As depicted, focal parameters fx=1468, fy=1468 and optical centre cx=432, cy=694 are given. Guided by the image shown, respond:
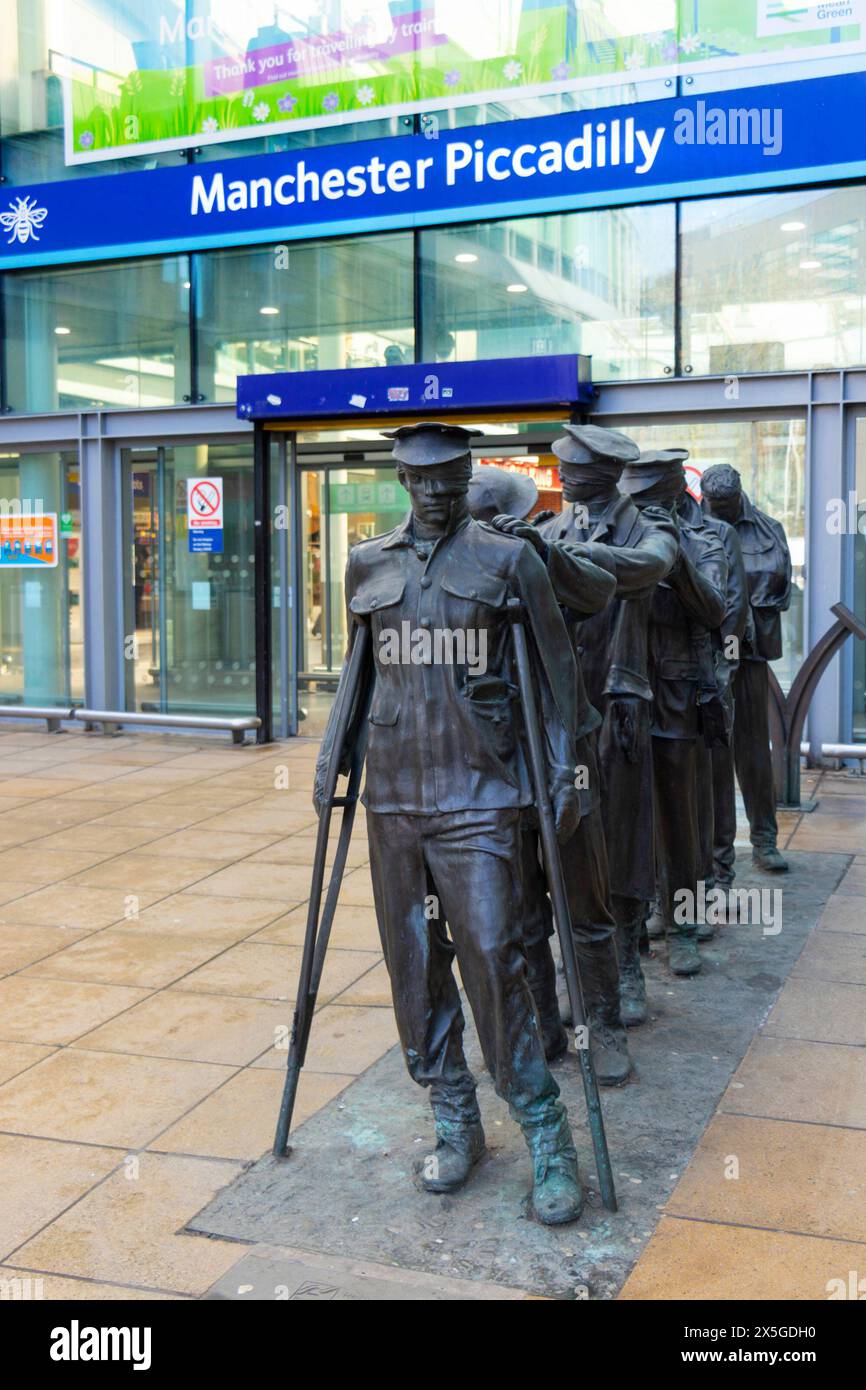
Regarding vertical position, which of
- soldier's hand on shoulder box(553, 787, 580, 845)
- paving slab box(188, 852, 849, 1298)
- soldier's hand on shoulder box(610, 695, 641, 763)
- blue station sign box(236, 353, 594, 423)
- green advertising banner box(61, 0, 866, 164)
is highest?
green advertising banner box(61, 0, 866, 164)

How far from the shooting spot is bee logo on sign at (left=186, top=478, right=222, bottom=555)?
43.1ft

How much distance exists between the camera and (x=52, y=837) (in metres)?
8.95

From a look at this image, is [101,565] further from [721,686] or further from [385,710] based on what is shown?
[385,710]

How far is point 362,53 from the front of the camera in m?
12.0

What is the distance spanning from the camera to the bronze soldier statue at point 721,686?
6.16 meters

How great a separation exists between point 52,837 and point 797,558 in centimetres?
586

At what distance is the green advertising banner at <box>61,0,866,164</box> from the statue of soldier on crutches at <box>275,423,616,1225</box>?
8.21 metres

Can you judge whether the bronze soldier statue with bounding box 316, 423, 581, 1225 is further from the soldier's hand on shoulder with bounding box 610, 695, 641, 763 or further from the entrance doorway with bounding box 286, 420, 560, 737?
the entrance doorway with bounding box 286, 420, 560, 737

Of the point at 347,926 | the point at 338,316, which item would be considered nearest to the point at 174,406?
the point at 338,316

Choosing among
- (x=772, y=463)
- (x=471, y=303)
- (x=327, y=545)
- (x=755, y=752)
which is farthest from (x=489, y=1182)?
(x=327, y=545)

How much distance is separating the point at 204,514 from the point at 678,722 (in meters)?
8.18

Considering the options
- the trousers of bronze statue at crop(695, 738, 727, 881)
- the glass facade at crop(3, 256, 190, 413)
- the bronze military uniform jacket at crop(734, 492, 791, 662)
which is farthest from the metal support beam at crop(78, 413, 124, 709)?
the trousers of bronze statue at crop(695, 738, 727, 881)

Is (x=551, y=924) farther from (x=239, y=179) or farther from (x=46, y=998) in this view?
(x=239, y=179)

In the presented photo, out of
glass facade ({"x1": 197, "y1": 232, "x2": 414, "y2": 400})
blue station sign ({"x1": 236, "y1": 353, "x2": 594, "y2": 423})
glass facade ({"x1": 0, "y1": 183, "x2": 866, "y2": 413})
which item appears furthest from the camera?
glass facade ({"x1": 197, "y1": 232, "x2": 414, "y2": 400})
